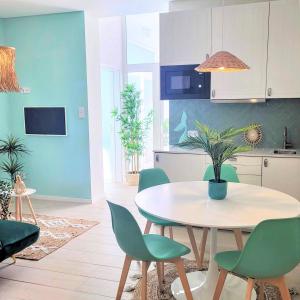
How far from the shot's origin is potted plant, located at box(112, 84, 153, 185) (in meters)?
5.79

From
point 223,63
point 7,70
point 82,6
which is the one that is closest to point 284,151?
point 223,63

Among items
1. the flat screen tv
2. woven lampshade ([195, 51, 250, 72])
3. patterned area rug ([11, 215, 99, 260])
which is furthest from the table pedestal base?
the flat screen tv

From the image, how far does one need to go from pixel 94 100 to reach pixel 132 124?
1.10 metres

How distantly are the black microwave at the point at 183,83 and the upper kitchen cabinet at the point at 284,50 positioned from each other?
705 millimetres

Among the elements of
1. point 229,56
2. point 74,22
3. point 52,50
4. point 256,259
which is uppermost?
point 74,22

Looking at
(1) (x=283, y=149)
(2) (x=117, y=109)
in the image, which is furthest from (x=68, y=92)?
(1) (x=283, y=149)

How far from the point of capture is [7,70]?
A: 2.41 m

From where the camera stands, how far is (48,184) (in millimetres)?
5066

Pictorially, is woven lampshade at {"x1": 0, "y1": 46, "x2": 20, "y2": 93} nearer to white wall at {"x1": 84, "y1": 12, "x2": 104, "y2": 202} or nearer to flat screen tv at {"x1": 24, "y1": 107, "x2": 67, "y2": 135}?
white wall at {"x1": 84, "y1": 12, "x2": 104, "y2": 202}

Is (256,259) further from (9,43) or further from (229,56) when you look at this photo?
(9,43)

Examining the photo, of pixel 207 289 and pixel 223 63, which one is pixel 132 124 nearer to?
pixel 223 63

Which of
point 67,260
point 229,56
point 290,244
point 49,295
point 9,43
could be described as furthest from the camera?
point 9,43

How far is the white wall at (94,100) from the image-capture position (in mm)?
4699

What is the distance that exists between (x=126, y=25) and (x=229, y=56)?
404 centimetres
